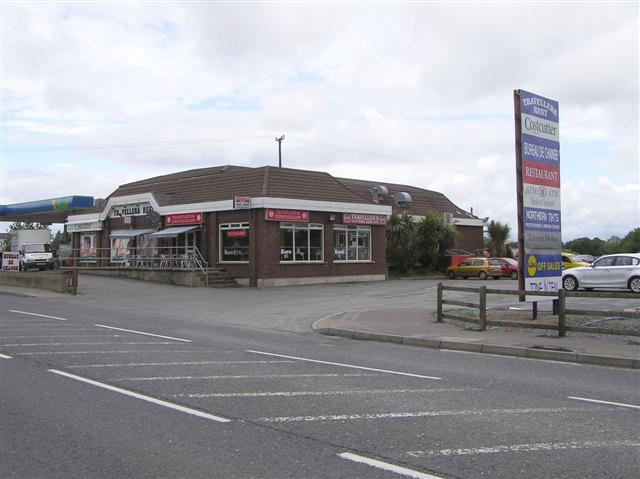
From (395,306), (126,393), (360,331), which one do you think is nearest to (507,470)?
(126,393)

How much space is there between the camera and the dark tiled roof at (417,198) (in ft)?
160

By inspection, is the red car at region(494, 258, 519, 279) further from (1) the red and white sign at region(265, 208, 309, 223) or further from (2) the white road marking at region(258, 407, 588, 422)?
(2) the white road marking at region(258, 407, 588, 422)

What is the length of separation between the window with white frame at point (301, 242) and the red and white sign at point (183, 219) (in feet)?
17.5

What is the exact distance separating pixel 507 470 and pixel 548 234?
11.5 meters

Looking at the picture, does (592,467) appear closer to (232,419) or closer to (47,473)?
(232,419)

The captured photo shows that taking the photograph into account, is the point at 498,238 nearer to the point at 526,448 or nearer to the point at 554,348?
the point at 554,348

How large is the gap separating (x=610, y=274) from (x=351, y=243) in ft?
51.7

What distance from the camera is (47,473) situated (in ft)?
15.8

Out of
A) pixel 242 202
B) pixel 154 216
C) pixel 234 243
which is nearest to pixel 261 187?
pixel 242 202

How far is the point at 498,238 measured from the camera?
1929 inches

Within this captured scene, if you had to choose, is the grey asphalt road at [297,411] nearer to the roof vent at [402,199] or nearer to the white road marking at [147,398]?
the white road marking at [147,398]

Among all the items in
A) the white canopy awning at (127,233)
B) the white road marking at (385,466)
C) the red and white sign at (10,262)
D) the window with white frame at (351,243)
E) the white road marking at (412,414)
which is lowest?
the white road marking at (412,414)

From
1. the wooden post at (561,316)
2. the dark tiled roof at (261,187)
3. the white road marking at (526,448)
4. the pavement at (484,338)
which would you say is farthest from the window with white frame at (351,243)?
the white road marking at (526,448)

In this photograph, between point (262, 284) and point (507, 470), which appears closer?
point (507, 470)
